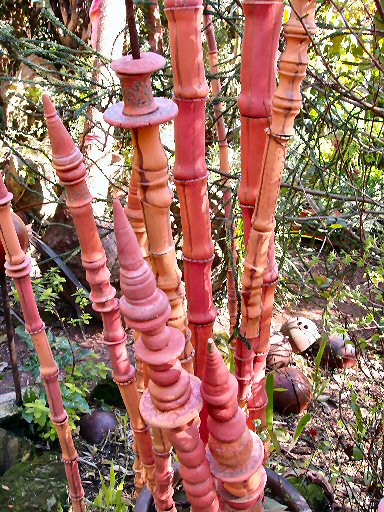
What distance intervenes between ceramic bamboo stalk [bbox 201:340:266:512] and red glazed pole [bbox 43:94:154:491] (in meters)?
0.28

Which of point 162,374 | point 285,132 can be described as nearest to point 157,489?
point 162,374

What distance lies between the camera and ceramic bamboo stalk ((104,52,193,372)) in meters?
Result: 0.51

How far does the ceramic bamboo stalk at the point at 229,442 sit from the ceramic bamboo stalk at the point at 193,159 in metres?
0.22

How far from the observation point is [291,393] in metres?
1.84

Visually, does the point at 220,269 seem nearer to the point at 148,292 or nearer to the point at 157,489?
the point at 157,489

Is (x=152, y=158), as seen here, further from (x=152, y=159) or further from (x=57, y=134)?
(x=57, y=134)

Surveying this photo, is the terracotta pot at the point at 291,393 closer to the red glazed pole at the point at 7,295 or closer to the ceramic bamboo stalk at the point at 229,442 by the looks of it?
the red glazed pole at the point at 7,295

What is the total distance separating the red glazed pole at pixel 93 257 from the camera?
62 centimetres

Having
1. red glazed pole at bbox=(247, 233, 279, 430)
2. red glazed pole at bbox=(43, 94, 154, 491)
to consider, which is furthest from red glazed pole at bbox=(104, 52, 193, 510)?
red glazed pole at bbox=(247, 233, 279, 430)

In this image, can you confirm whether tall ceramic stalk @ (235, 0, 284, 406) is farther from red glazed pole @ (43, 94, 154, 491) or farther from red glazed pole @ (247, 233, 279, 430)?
red glazed pole @ (43, 94, 154, 491)

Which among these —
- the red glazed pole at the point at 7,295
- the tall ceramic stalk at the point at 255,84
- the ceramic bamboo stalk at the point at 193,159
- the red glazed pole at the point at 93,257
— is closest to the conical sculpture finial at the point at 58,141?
the red glazed pole at the point at 93,257

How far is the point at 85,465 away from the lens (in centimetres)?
164

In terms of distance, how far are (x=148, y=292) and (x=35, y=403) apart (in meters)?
1.27

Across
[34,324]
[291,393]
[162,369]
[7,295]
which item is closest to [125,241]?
[162,369]
